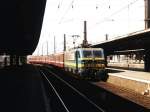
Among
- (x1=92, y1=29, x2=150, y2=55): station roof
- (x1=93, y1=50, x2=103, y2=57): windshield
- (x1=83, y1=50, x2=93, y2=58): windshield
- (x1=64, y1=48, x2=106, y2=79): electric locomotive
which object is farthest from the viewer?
(x1=93, y1=50, x2=103, y2=57): windshield

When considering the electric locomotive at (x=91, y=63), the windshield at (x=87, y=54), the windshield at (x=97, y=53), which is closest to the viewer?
the electric locomotive at (x=91, y=63)

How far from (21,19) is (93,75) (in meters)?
9.60

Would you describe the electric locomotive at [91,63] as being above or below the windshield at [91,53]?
below

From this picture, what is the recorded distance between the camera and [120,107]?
16.0m

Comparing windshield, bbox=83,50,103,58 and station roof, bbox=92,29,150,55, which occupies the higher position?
station roof, bbox=92,29,150,55

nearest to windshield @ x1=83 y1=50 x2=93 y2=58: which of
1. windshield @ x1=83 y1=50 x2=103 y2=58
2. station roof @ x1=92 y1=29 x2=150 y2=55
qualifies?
windshield @ x1=83 y1=50 x2=103 y2=58

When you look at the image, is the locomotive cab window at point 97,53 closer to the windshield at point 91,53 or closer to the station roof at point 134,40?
the windshield at point 91,53

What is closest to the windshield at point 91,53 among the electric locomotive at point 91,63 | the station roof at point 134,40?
the electric locomotive at point 91,63

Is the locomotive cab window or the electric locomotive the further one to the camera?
the locomotive cab window

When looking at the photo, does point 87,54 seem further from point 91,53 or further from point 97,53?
point 97,53

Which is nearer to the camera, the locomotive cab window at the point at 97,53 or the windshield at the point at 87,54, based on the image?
the windshield at the point at 87,54

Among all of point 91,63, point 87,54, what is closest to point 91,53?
point 87,54

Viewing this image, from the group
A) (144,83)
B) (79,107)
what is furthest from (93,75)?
(79,107)

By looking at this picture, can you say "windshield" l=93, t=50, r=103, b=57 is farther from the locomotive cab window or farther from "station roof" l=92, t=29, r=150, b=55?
"station roof" l=92, t=29, r=150, b=55
